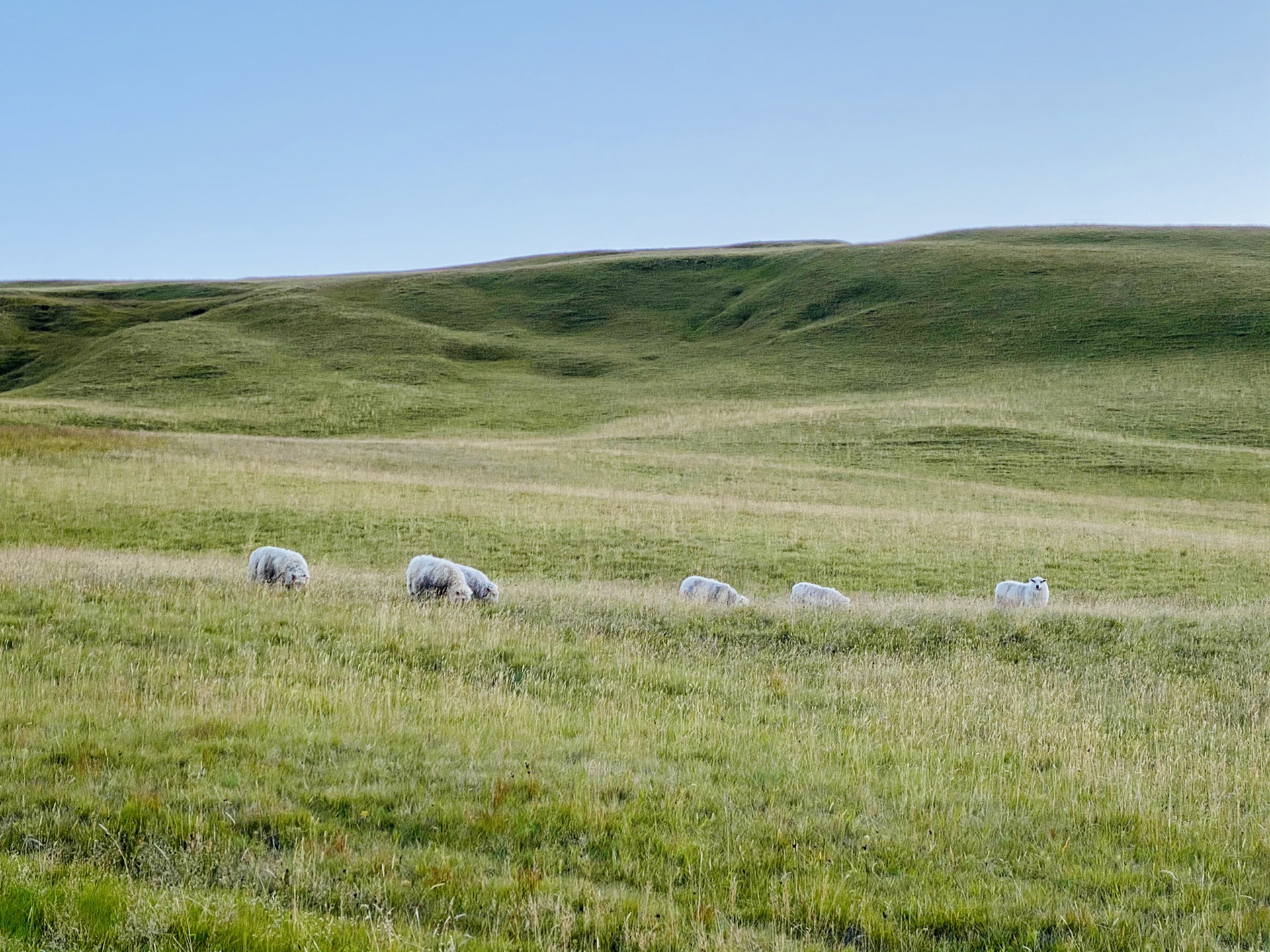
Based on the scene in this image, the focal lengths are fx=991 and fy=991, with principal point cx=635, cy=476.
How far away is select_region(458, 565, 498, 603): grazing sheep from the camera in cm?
1720

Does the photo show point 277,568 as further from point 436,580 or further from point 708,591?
point 708,591

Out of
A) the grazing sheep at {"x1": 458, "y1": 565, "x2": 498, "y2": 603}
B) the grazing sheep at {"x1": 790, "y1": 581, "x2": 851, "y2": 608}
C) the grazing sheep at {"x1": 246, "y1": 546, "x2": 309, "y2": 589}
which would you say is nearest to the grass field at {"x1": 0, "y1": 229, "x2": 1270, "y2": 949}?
the grazing sheep at {"x1": 790, "y1": 581, "x2": 851, "y2": 608}

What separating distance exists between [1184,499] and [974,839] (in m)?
39.4

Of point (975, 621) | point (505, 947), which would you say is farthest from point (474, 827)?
point (975, 621)

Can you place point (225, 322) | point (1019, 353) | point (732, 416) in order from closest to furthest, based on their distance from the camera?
point (732, 416) < point (1019, 353) < point (225, 322)

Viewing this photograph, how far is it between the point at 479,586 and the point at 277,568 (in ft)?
12.6

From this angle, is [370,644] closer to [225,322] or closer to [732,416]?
[732,416]

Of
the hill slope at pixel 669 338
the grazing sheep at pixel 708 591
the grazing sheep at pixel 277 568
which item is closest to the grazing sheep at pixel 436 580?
the grazing sheep at pixel 277 568

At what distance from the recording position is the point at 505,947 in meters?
4.89

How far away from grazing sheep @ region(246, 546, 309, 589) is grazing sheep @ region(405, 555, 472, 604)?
6.41 feet

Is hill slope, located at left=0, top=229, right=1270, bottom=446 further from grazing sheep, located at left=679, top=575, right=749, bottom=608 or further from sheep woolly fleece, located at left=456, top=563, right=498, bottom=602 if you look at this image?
sheep woolly fleece, located at left=456, top=563, right=498, bottom=602

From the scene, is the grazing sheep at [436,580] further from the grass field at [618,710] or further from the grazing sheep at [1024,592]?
the grazing sheep at [1024,592]

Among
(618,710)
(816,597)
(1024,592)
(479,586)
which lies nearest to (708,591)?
(816,597)

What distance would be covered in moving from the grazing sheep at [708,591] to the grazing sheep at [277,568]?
273 inches
